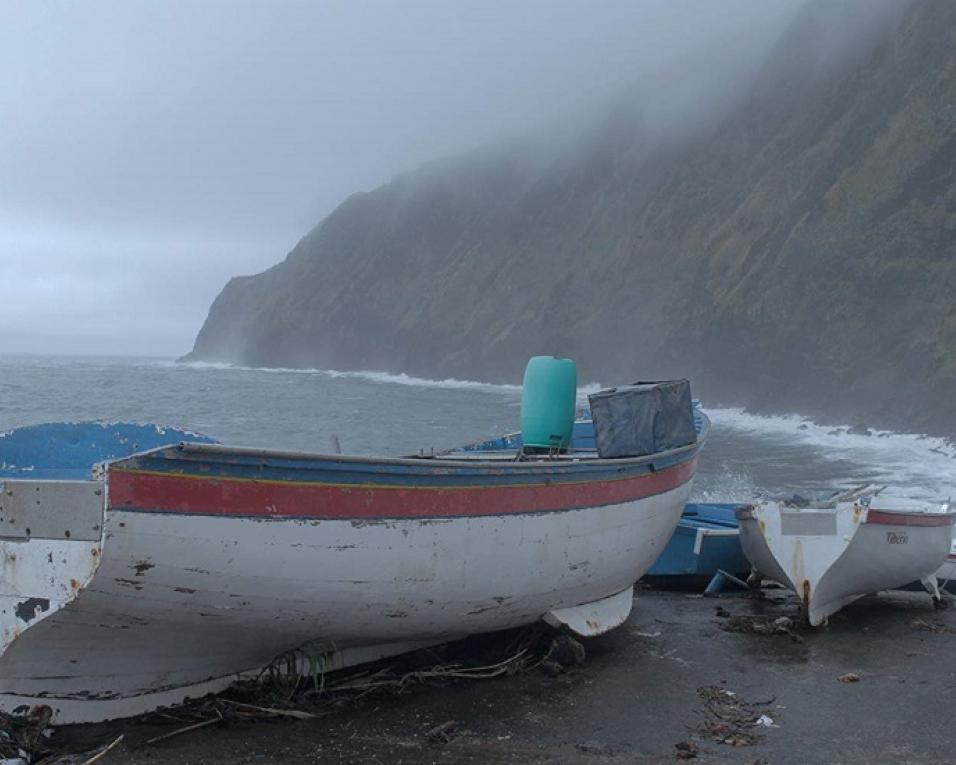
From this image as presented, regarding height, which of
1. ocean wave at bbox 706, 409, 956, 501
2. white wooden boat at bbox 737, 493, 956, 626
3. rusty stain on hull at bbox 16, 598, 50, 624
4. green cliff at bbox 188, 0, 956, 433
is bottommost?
ocean wave at bbox 706, 409, 956, 501

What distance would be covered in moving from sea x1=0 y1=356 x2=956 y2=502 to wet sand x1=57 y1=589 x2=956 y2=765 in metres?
2.50

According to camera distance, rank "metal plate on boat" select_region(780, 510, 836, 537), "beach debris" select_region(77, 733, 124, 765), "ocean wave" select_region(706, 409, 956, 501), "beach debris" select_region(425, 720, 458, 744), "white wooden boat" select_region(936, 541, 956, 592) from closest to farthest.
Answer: "beach debris" select_region(77, 733, 124, 765), "beach debris" select_region(425, 720, 458, 744), "metal plate on boat" select_region(780, 510, 836, 537), "white wooden boat" select_region(936, 541, 956, 592), "ocean wave" select_region(706, 409, 956, 501)

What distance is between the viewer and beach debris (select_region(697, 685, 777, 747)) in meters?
6.08

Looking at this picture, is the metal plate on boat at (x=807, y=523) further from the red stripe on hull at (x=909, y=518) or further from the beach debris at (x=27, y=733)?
the beach debris at (x=27, y=733)

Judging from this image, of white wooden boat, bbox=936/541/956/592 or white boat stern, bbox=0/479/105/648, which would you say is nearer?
white boat stern, bbox=0/479/105/648

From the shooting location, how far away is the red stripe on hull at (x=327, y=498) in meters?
Result: 5.20

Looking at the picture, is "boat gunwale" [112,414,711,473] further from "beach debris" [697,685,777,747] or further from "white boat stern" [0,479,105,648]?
"beach debris" [697,685,777,747]

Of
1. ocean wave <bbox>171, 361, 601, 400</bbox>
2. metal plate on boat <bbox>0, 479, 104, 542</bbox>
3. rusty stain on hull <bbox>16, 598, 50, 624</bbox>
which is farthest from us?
ocean wave <bbox>171, 361, 601, 400</bbox>

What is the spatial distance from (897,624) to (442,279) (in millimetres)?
89765

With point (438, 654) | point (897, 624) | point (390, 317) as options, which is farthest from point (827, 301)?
point (390, 317)

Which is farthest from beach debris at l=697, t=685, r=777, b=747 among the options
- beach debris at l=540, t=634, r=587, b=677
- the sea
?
the sea

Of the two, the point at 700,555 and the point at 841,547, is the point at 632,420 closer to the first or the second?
the point at 841,547

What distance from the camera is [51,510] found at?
5180 mm

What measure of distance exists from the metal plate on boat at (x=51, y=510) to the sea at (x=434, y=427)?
3786 millimetres
